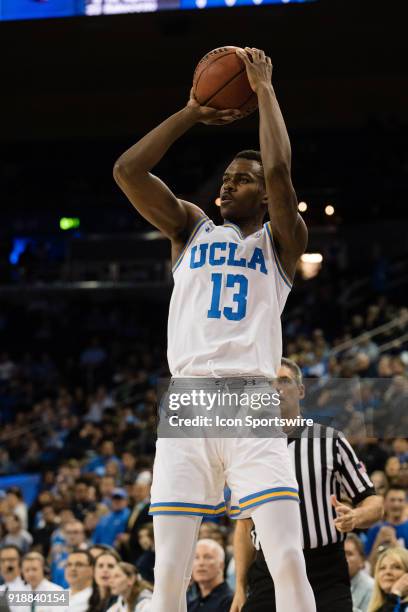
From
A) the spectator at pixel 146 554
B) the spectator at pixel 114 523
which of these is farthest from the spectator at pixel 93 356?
the spectator at pixel 146 554

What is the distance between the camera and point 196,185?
16391 mm

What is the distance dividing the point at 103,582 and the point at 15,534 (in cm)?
359

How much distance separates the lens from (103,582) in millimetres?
5398

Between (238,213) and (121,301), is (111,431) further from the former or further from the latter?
(238,213)

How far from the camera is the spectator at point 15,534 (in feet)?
28.2

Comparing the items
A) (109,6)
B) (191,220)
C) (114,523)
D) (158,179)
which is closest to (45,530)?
(114,523)

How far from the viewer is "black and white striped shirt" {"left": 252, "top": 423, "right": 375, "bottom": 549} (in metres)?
3.90

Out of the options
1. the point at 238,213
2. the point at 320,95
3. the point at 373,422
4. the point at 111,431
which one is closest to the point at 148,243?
the point at 320,95

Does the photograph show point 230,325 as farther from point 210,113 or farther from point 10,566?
point 10,566

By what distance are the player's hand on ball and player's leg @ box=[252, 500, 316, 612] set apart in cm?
139

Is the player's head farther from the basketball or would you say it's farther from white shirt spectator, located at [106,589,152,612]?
white shirt spectator, located at [106,589,152,612]

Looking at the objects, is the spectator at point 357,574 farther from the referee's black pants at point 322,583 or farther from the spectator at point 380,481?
the referee's black pants at point 322,583

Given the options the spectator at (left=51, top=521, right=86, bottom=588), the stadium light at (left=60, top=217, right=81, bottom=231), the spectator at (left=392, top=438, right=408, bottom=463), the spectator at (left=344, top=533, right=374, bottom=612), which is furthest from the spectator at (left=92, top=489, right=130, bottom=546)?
the stadium light at (left=60, top=217, right=81, bottom=231)

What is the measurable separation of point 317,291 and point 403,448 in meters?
7.46
